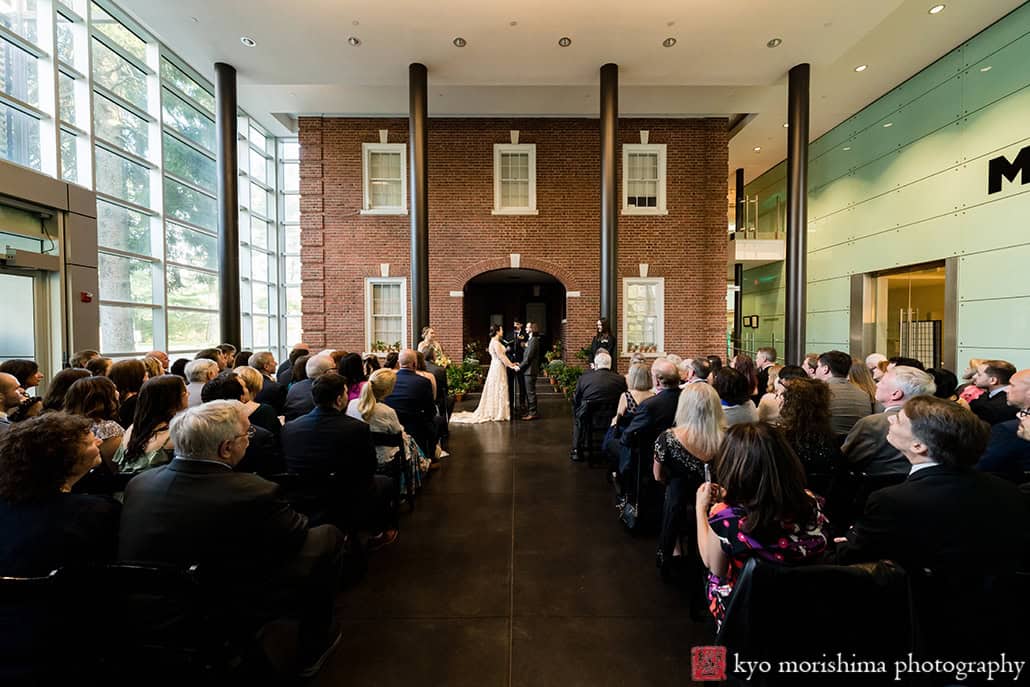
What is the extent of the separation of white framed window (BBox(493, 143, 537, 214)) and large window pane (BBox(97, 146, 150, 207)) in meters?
6.78

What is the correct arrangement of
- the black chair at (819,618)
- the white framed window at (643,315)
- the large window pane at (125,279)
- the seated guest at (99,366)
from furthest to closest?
the white framed window at (643,315)
the large window pane at (125,279)
the seated guest at (99,366)
the black chair at (819,618)

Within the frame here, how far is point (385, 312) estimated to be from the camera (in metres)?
11.3

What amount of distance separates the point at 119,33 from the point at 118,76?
705mm

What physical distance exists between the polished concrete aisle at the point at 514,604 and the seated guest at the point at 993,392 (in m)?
2.65

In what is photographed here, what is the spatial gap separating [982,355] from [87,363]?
12.3m

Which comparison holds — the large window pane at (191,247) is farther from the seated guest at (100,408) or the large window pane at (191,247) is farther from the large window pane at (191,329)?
the seated guest at (100,408)

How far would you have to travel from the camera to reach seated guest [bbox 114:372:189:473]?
229cm

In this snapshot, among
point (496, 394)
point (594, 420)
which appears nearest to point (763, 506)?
point (594, 420)

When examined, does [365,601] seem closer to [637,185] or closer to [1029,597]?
[1029,597]

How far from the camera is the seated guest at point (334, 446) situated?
108 inches

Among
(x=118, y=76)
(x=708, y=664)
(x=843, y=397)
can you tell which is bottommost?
(x=708, y=664)

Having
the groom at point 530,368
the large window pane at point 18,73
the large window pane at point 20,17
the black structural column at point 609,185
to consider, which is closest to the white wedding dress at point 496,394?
the groom at point 530,368

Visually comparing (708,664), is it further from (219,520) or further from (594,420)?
(594,420)

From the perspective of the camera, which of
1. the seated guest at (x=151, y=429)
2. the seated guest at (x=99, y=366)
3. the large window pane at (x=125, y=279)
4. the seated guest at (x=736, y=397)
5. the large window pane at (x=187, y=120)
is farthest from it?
the large window pane at (x=187, y=120)
